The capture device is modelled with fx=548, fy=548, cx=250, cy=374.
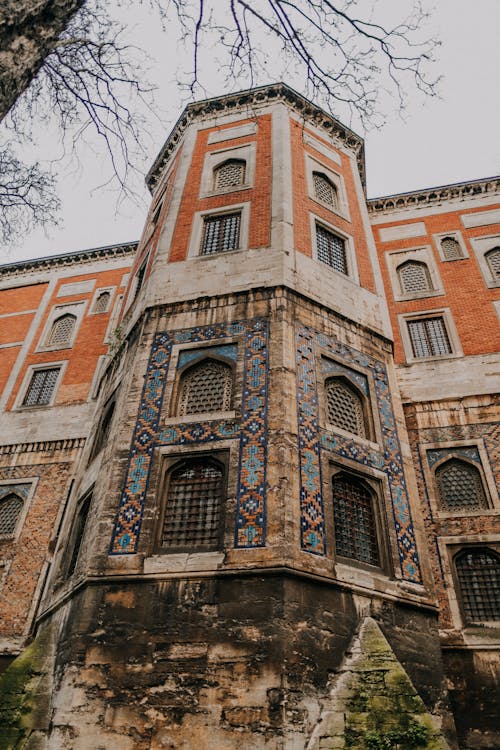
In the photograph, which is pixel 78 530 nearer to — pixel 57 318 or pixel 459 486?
pixel 459 486

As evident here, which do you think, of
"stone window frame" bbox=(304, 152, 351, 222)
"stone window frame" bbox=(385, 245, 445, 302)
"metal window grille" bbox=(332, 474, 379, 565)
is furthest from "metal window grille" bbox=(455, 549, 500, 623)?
"stone window frame" bbox=(304, 152, 351, 222)

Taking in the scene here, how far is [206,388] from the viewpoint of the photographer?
32.2 feet

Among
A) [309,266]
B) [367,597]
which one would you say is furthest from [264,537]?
[309,266]

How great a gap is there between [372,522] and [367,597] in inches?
55.9

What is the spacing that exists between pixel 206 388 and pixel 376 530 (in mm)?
3742

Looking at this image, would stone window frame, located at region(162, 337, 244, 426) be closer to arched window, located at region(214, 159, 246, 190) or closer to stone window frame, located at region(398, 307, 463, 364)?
arched window, located at region(214, 159, 246, 190)

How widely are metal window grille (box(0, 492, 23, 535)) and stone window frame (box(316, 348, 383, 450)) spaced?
9290 millimetres

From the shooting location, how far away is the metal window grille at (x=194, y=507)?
26.3ft

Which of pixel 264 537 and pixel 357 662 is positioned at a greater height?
pixel 264 537

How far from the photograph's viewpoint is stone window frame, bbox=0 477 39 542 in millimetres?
13840

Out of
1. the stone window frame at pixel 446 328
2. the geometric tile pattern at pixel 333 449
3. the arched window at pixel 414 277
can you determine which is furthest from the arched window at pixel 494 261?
the geometric tile pattern at pixel 333 449

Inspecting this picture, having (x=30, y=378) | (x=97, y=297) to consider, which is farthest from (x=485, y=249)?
(x=30, y=378)

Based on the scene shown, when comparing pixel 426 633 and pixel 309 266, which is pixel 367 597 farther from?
pixel 309 266

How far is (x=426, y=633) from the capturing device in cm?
809
